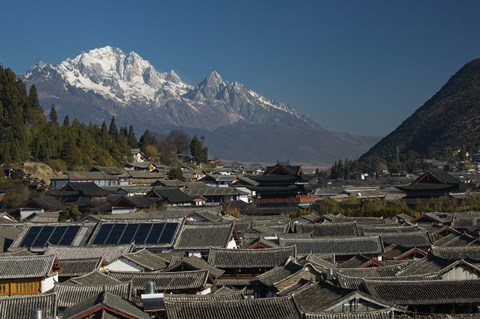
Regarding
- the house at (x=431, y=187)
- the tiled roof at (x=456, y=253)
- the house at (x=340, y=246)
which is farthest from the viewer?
the house at (x=431, y=187)

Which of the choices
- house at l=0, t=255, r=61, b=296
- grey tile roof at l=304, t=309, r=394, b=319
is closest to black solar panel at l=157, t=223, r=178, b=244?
house at l=0, t=255, r=61, b=296

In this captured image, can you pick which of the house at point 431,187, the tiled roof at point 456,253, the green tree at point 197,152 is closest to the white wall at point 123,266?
the tiled roof at point 456,253

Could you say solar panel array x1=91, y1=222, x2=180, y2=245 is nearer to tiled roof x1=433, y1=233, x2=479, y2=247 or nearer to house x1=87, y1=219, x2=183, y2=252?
house x1=87, y1=219, x2=183, y2=252

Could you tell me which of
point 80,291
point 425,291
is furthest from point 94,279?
point 425,291

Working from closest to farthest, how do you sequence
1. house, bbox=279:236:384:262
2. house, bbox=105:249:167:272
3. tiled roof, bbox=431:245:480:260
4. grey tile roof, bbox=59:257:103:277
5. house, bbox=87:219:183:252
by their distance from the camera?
grey tile roof, bbox=59:257:103:277, house, bbox=105:249:167:272, tiled roof, bbox=431:245:480:260, house, bbox=87:219:183:252, house, bbox=279:236:384:262

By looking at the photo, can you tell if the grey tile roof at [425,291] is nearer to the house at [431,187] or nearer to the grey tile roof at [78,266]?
the grey tile roof at [78,266]

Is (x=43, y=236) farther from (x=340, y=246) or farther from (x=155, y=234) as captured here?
(x=340, y=246)
